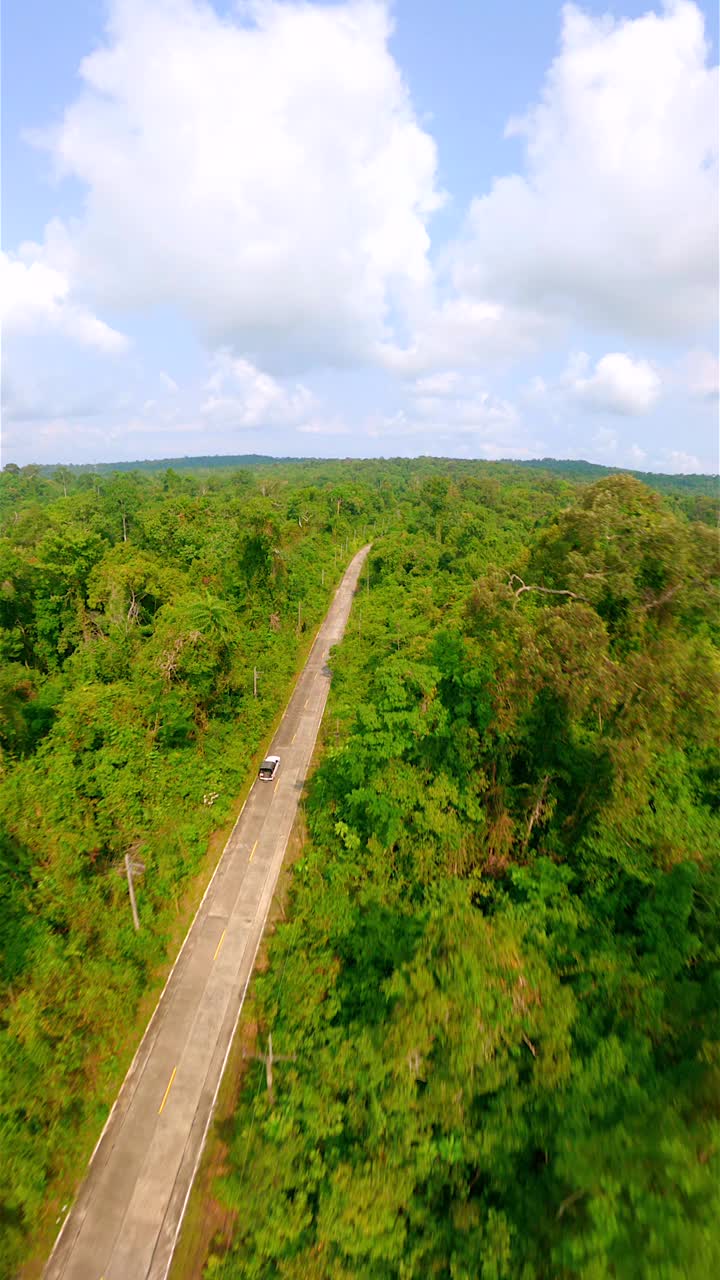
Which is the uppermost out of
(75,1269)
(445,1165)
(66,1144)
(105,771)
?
(105,771)

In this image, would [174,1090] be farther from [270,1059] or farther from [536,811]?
[536,811]

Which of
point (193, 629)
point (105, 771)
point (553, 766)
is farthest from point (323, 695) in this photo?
point (553, 766)

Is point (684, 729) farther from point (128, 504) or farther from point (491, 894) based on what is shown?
point (128, 504)

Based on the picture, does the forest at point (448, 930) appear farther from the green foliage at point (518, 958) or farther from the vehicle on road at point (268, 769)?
the vehicle on road at point (268, 769)

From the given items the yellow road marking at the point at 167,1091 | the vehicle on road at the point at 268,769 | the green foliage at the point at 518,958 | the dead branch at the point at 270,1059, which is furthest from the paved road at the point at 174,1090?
the vehicle on road at the point at 268,769

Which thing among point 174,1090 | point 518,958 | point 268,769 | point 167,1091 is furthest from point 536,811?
point 167,1091

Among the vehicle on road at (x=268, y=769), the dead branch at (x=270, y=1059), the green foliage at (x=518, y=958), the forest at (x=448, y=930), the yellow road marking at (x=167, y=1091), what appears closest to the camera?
the green foliage at (x=518, y=958)
